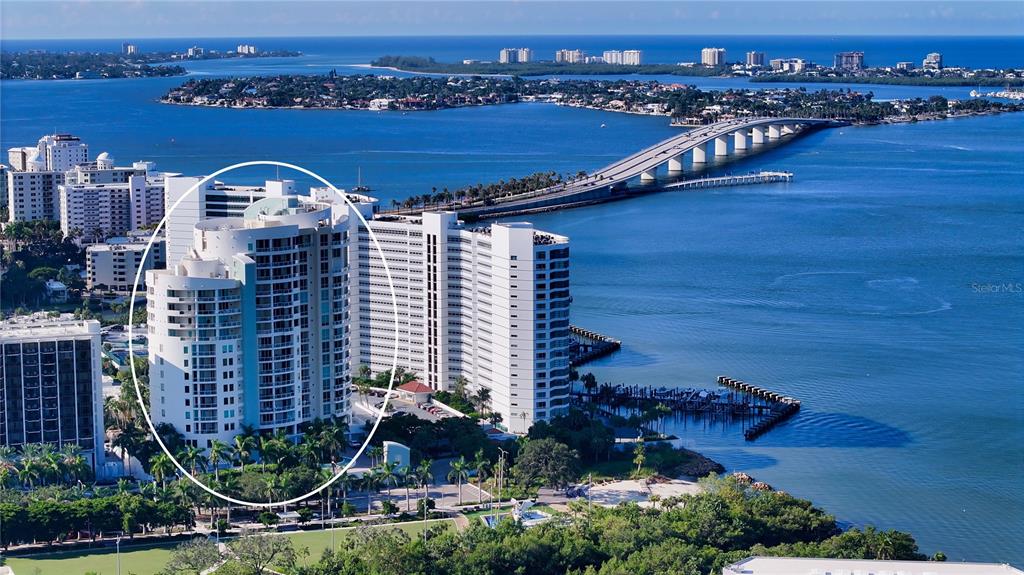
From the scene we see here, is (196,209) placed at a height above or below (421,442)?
above

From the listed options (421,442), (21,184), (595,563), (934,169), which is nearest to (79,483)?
(421,442)

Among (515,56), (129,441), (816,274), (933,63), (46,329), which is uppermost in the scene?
(515,56)

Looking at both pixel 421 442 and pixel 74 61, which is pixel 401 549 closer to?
pixel 421 442

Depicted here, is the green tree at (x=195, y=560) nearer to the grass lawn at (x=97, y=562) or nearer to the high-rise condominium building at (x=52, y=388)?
the grass lawn at (x=97, y=562)

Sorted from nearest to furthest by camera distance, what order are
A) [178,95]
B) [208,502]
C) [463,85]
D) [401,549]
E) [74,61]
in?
[401,549] < [208,502] < [178,95] < [463,85] < [74,61]

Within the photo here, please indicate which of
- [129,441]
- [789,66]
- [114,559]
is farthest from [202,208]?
[789,66]

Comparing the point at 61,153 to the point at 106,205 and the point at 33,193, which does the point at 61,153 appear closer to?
the point at 33,193

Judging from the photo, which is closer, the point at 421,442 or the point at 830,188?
the point at 421,442
